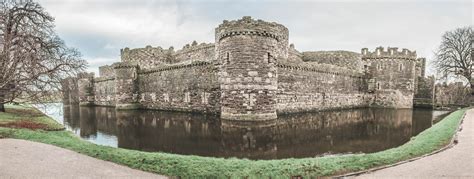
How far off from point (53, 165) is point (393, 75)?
1294 inches

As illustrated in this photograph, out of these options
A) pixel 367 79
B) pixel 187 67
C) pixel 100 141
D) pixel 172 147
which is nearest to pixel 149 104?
pixel 187 67

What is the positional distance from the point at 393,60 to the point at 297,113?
15.5 meters

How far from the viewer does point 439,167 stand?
22.4 feet

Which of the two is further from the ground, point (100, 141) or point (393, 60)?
point (393, 60)

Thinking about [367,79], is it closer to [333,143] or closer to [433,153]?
[333,143]

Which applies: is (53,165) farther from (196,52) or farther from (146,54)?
(146,54)

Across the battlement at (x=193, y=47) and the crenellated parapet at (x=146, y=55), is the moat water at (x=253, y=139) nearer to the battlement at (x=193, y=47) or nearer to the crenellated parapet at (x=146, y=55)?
the battlement at (x=193, y=47)

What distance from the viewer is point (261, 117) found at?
18094mm

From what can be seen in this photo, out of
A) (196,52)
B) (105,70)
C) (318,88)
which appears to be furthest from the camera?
(105,70)

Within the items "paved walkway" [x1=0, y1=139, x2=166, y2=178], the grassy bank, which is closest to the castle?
"paved walkway" [x1=0, y1=139, x2=166, y2=178]

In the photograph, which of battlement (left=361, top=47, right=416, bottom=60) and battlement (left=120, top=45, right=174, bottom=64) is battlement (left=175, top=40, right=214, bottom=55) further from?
battlement (left=361, top=47, right=416, bottom=60)

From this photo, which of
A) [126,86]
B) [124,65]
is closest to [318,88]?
[126,86]

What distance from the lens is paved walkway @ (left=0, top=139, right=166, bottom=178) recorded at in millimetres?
6355

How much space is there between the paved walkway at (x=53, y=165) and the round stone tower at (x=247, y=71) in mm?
10904
